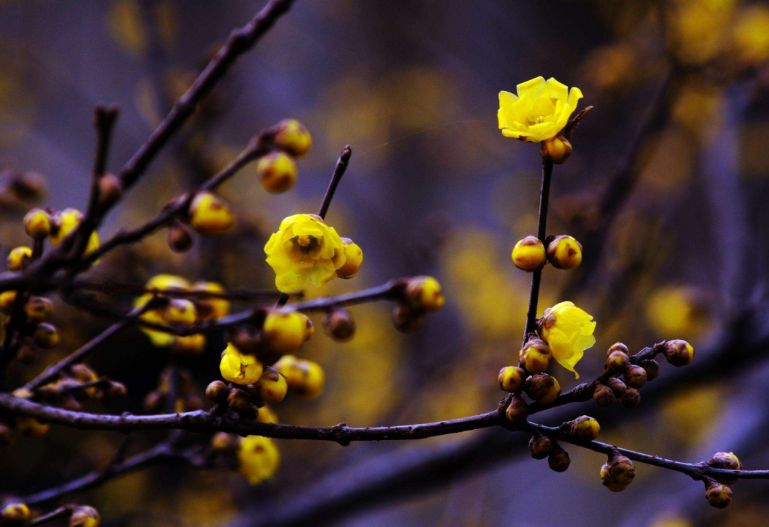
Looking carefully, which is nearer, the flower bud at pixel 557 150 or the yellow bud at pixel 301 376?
the flower bud at pixel 557 150

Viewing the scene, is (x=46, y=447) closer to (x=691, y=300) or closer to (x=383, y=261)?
(x=691, y=300)

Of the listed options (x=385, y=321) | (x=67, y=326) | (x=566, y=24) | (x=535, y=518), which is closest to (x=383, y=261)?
(x=385, y=321)

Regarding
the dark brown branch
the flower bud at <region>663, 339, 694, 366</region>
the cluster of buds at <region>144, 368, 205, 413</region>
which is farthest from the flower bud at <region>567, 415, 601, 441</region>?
the cluster of buds at <region>144, 368, 205, 413</region>

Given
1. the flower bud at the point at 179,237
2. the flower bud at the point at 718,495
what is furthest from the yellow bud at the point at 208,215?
the flower bud at the point at 718,495

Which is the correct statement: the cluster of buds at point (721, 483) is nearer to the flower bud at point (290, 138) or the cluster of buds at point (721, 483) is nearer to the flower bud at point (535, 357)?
the flower bud at point (535, 357)

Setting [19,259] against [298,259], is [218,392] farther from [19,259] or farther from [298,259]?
[19,259]

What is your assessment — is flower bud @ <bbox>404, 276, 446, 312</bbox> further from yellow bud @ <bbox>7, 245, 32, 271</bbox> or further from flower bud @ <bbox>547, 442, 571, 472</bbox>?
yellow bud @ <bbox>7, 245, 32, 271</bbox>
